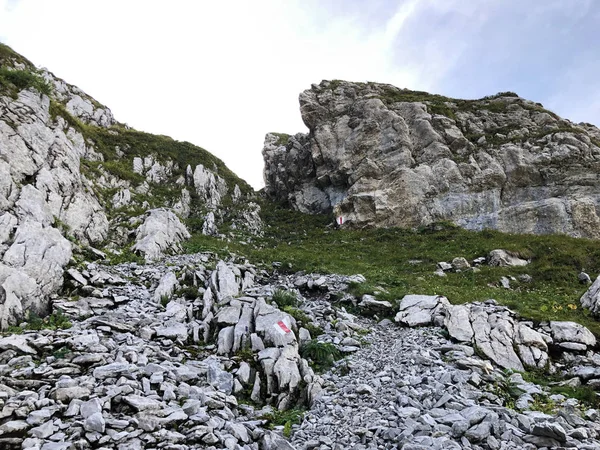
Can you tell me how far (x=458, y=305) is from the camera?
14969 millimetres

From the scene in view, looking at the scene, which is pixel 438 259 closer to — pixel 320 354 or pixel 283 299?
pixel 283 299

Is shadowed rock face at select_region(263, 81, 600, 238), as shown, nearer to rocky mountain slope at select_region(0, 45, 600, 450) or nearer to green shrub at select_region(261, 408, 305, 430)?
rocky mountain slope at select_region(0, 45, 600, 450)

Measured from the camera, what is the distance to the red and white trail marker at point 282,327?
12227 millimetres

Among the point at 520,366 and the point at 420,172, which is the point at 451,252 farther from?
the point at 520,366

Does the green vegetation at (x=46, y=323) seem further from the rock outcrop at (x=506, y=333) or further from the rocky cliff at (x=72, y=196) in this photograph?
the rock outcrop at (x=506, y=333)

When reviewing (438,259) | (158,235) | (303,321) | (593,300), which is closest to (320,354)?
(303,321)

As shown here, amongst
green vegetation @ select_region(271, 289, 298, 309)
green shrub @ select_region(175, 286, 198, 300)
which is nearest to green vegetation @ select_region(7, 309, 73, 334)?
green shrub @ select_region(175, 286, 198, 300)

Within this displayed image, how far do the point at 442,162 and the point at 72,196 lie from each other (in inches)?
1301

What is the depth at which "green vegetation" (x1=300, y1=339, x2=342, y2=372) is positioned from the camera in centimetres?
1182

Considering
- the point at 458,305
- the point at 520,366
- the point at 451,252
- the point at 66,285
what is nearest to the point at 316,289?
the point at 458,305

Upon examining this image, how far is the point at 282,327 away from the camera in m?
12.5

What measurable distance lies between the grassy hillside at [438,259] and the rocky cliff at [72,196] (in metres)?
4.81

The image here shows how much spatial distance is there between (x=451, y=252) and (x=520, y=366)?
1587cm

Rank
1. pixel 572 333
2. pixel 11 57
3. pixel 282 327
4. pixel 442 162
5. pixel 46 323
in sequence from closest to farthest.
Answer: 1. pixel 46 323
2. pixel 282 327
3. pixel 572 333
4. pixel 442 162
5. pixel 11 57
